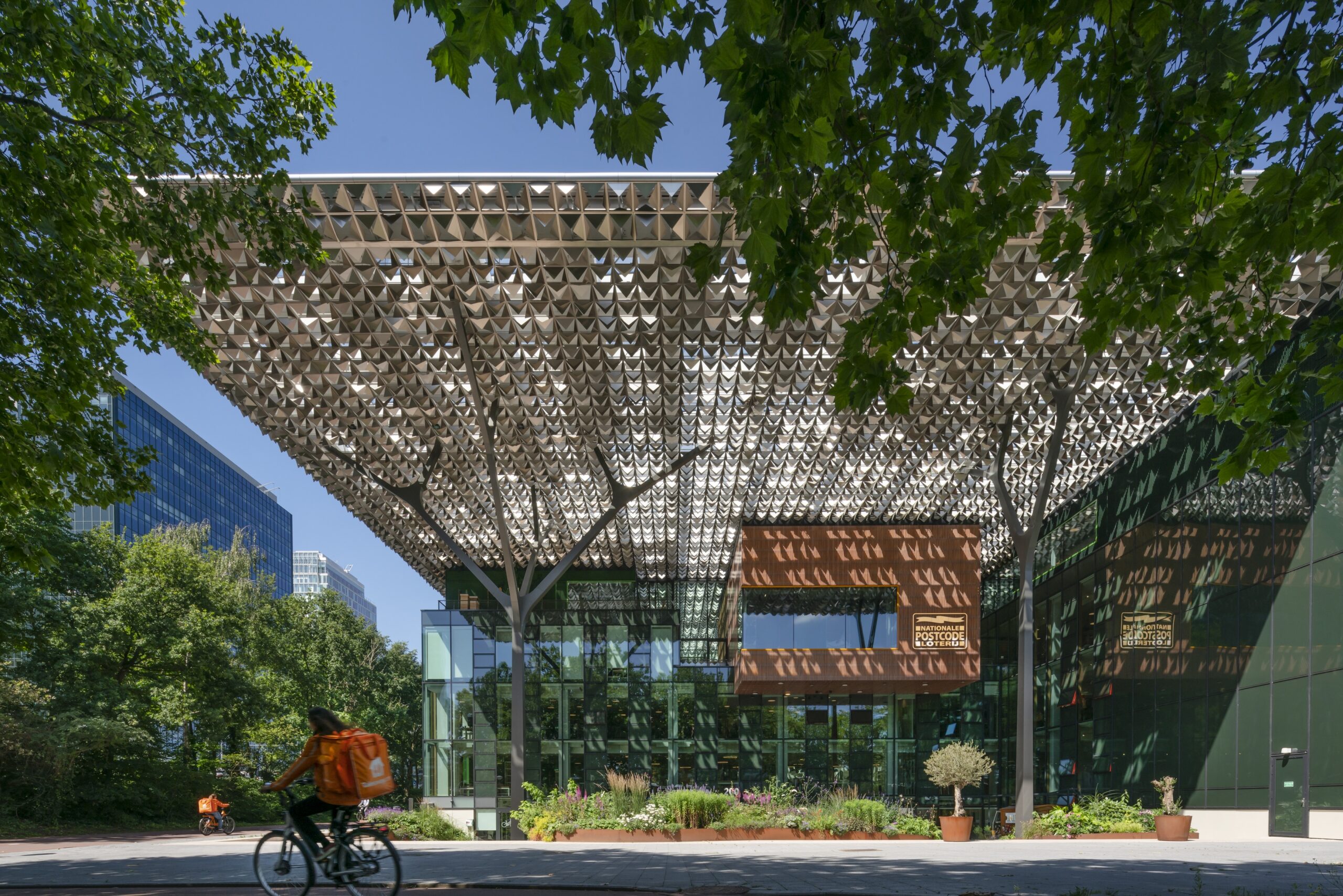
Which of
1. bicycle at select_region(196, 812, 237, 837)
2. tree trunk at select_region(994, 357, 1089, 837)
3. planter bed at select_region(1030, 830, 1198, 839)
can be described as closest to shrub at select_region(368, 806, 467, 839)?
bicycle at select_region(196, 812, 237, 837)

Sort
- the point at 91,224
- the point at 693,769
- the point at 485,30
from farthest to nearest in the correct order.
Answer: the point at 693,769
the point at 91,224
the point at 485,30

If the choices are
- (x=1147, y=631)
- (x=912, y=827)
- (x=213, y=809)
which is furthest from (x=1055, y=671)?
(x=213, y=809)

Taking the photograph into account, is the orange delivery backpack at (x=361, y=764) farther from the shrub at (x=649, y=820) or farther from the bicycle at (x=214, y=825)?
the bicycle at (x=214, y=825)

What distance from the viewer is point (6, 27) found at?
9031mm

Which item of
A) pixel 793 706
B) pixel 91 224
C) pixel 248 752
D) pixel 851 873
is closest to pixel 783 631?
pixel 793 706

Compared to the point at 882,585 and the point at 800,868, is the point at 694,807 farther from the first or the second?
the point at 882,585

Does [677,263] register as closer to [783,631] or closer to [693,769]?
[783,631]

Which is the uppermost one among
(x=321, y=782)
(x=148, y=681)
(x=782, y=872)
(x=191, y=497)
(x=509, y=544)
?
(x=191, y=497)

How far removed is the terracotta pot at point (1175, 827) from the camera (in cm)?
2112

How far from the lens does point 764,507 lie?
38.1 m

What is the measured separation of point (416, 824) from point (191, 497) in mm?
96194

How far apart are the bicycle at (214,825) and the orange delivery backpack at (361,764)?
26470 millimetres

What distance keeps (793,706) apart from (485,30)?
38.6 metres

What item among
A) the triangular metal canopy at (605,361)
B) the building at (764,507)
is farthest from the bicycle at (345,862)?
the triangular metal canopy at (605,361)
